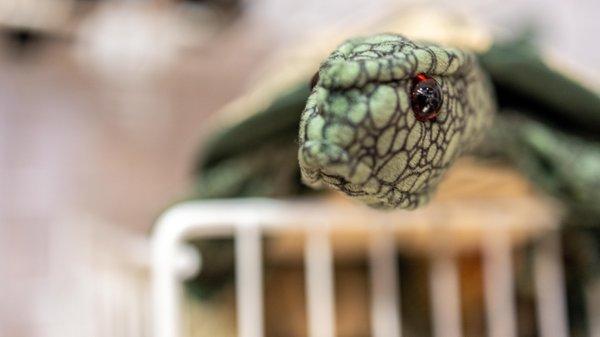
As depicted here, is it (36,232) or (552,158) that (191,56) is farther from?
(552,158)

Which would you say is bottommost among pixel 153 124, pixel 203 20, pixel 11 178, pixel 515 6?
pixel 11 178

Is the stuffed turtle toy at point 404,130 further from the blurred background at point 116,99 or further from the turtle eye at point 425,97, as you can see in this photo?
the blurred background at point 116,99

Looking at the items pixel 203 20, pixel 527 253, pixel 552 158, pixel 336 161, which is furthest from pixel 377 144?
pixel 203 20

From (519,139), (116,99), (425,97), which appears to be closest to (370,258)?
(519,139)

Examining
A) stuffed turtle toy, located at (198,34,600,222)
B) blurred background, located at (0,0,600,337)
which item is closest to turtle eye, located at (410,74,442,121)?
stuffed turtle toy, located at (198,34,600,222)

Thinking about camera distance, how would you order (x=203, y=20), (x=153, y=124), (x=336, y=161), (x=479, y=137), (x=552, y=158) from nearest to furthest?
(x=336, y=161) → (x=479, y=137) → (x=552, y=158) → (x=203, y=20) → (x=153, y=124)

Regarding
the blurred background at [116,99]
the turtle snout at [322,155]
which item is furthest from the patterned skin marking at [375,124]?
the blurred background at [116,99]

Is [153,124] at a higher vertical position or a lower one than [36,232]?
higher

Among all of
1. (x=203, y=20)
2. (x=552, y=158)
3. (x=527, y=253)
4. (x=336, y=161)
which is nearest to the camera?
(x=336, y=161)
